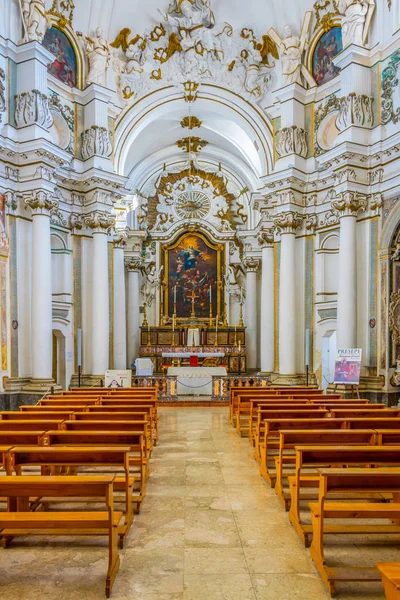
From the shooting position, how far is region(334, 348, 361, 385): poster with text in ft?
41.7

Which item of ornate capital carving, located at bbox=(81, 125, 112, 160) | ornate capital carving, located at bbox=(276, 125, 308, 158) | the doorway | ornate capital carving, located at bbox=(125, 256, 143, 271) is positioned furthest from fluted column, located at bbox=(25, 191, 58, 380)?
ornate capital carving, located at bbox=(125, 256, 143, 271)

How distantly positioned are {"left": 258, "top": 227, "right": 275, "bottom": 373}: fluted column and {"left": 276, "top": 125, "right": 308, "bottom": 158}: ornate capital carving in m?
3.21

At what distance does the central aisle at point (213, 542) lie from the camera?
12.4 ft

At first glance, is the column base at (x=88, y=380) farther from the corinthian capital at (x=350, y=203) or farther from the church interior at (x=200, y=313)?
the corinthian capital at (x=350, y=203)

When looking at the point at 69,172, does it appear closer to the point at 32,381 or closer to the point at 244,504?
the point at 32,381

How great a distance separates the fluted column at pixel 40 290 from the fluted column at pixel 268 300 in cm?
868

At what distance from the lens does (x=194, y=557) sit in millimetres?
4293

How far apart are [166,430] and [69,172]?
10.0 m

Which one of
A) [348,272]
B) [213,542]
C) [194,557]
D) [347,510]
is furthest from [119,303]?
[347,510]

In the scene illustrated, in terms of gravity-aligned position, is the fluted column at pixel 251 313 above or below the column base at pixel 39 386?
above

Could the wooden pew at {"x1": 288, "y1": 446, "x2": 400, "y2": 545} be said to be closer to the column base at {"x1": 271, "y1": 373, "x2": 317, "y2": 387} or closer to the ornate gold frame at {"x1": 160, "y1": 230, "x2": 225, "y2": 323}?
the column base at {"x1": 271, "y1": 373, "x2": 317, "y2": 387}

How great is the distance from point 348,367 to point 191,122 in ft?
46.1

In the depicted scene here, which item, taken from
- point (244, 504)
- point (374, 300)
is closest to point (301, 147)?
point (374, 300)

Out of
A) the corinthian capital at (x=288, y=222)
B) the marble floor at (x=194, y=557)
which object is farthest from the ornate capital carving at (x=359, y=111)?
the marble floor at (x=194, y=557)
